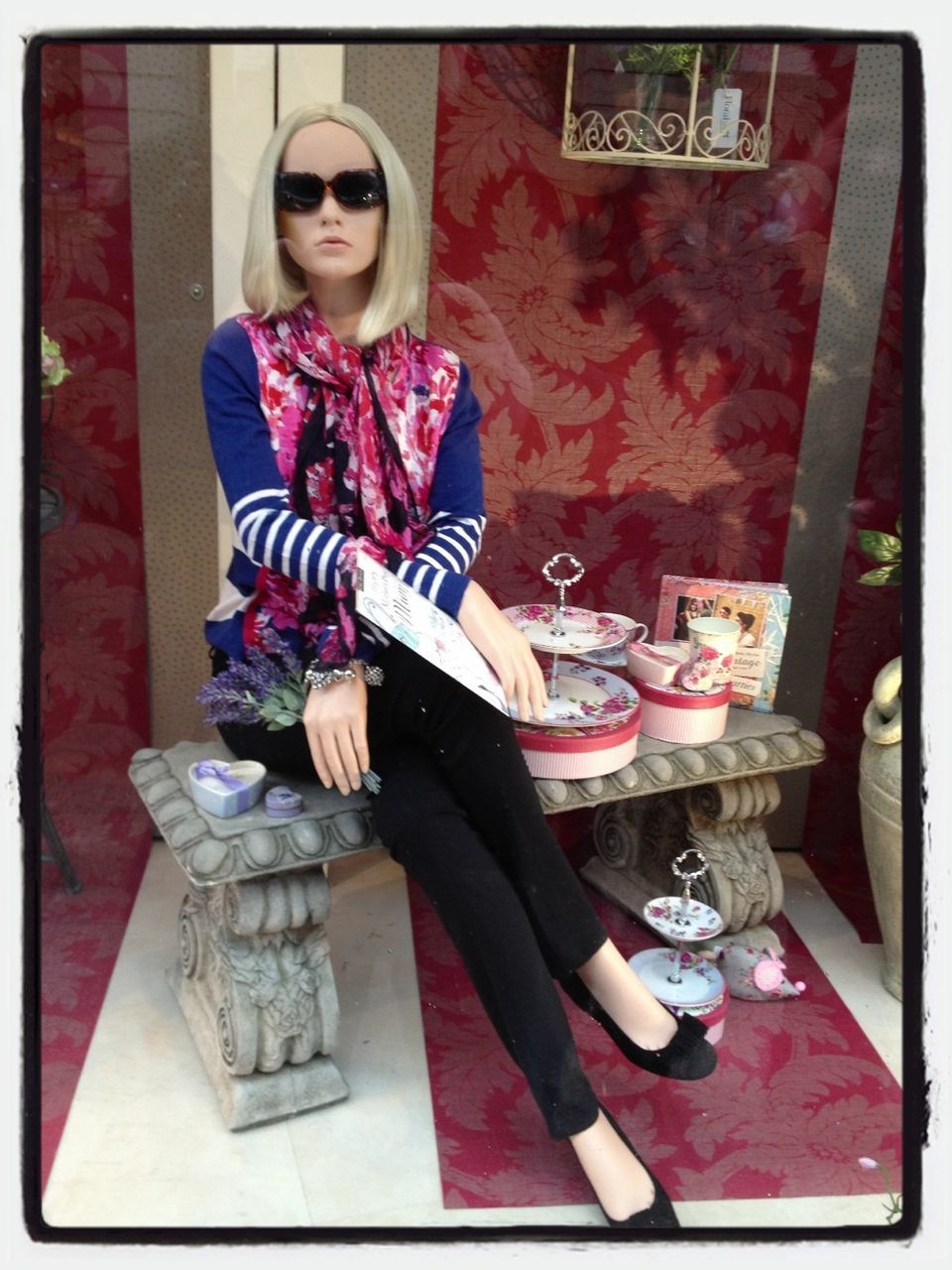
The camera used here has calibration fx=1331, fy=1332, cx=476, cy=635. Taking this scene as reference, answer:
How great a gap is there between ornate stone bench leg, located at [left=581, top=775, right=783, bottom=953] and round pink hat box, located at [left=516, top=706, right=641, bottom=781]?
0.31 metres

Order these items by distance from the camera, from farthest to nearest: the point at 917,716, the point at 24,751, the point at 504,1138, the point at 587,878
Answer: the point at 587,878
the point at 504,1138
the point at 917,716
the point at 24,751

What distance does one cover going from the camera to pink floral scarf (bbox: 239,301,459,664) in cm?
Answer: 192

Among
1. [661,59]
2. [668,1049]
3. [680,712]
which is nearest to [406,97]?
[661,59]

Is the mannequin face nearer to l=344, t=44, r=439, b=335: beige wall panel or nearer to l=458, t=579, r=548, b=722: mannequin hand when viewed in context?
l=344, t=44, r=439, b=335: beige wall panel

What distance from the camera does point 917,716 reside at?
1815 mm

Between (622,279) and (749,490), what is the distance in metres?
0.41

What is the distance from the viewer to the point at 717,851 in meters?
2.42

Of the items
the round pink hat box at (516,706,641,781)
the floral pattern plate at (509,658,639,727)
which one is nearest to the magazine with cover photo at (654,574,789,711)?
the floral pattern plate at (509,658,639,727)

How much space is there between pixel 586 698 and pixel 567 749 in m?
0.14

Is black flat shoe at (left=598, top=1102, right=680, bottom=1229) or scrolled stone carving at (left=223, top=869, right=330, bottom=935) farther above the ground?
scrolled stone carving at (left=223, top=869, right=330, bottom=935)

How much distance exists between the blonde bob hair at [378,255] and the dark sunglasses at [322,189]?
1cm

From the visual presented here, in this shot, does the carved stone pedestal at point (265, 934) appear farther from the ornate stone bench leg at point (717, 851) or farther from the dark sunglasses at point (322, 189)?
the dark sunglasses at point (322, 189)

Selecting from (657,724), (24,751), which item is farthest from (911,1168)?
(24,751)

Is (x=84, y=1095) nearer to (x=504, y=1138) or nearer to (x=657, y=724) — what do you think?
(x=504, y=1138)
